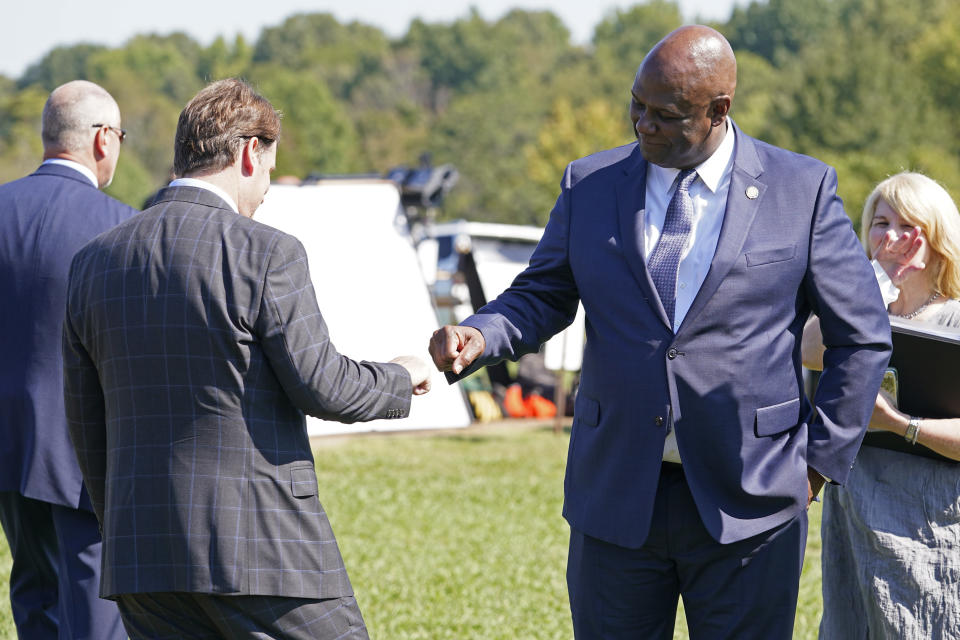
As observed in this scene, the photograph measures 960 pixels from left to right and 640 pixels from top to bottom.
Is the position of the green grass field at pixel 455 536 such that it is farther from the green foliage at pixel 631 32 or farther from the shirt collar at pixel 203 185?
the green foliage at pixel 631 32

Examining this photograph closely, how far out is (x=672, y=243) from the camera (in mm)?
2863

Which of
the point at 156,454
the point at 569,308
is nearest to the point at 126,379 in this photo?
the point at 156,454

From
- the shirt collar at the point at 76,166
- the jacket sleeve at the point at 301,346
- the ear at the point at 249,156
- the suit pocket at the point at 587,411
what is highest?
the ear at the point at 249,156

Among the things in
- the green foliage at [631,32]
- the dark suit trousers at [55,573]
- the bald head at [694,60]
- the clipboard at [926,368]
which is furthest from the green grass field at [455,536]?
the green foliage at [631,32]

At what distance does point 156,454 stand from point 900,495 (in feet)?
7.41

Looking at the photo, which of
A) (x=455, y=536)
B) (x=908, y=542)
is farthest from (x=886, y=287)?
(x=455, y=536)

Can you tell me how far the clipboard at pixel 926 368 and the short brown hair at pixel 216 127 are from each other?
75.5 inches

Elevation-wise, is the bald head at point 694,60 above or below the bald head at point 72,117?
above

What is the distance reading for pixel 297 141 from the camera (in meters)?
73.2

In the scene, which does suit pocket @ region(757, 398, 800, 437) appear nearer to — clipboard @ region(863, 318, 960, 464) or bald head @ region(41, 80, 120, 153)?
clipboard @ region(863, 318, 960, 464)

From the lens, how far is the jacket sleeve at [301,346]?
2670mm

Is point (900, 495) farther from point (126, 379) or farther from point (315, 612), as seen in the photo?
point (126, 379)

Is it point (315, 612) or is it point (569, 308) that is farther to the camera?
point (569, 308)

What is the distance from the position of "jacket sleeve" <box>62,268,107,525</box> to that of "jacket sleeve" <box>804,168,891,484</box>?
71.5 inches
